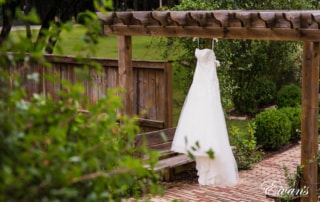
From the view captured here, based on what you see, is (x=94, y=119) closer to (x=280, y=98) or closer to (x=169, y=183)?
(x=169, y=183)

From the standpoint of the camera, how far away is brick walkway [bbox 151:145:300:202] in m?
6.48

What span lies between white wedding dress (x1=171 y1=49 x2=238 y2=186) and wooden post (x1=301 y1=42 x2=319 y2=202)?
118cm

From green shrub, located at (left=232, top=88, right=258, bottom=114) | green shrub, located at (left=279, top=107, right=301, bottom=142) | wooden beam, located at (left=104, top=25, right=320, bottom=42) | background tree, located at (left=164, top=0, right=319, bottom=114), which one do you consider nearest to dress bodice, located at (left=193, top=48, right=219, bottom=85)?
wooden beam, located at (left=104, top=25, right=320, bottom=42)

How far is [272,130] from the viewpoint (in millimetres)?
8719

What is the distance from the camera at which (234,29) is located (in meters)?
5.89

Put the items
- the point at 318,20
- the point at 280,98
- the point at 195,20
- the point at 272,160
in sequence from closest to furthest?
1. the point at 318,20
2. the point at 195,20
3. the point at 272,160
4. the point at 280,98

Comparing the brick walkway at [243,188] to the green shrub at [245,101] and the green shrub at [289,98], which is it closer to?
the green shrub at [289,98]

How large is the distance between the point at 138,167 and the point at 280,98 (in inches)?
389

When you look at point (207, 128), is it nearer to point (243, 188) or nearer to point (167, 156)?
point (243, 188)

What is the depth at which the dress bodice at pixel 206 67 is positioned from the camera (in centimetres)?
669

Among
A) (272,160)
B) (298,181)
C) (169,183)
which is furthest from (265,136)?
(298,181)

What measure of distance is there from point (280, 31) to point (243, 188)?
7.35ft

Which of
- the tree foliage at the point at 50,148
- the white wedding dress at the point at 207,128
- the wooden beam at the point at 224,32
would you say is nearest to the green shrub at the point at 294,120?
the white wedding dress at the point at 207,128

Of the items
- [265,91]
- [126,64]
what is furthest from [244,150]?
[265,91]
